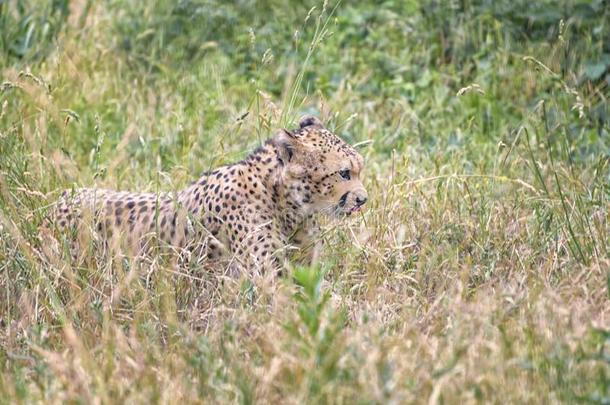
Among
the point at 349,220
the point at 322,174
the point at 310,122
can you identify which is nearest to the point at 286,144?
the point at 322,174

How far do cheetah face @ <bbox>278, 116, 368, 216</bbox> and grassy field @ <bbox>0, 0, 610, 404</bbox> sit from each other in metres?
0.17

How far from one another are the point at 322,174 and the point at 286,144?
0.67 ft

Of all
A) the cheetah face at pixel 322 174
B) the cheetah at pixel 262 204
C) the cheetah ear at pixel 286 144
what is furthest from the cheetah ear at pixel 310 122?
the cheetah ear at pixel 286 144

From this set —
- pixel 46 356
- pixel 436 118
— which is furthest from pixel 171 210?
pixel 436 118

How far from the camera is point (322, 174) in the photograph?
5938 mm

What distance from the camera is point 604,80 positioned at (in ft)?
26.6

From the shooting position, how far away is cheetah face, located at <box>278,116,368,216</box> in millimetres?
5922

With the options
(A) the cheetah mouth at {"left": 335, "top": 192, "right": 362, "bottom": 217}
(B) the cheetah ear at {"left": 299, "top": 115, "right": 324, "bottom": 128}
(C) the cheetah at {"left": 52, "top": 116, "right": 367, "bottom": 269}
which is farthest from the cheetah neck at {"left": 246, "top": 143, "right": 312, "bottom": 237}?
(B) the cheetah ear at {"left": 299, "top": 115, "right": 324, "bottom": 128}

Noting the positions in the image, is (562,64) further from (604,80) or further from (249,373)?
(249,373)

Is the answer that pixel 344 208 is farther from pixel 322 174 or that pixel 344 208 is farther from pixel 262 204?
pixel 262 204

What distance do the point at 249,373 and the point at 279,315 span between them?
0.48 m

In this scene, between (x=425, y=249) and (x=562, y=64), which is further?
(x=562, y=64)

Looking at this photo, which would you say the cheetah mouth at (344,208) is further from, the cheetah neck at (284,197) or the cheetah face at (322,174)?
the cheetah neck at (284,197)

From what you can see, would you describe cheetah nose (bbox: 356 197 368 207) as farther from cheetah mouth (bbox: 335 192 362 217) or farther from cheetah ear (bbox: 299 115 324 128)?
cheetah ear (bbox: 299 115 324 128)
